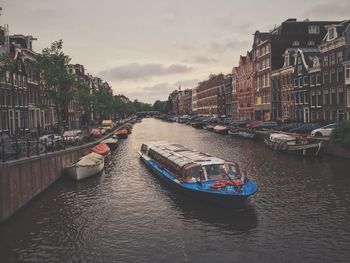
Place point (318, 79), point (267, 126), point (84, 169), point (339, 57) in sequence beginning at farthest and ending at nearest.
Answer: point (267, 126)
point (318, 79)
point (339, 57)
point (84, 169)

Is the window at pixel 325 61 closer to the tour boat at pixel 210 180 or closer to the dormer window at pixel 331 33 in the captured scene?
the dormer window at pixel 331 33

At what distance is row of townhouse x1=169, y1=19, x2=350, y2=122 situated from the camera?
204 feet

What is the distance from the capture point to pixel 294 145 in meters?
46.9

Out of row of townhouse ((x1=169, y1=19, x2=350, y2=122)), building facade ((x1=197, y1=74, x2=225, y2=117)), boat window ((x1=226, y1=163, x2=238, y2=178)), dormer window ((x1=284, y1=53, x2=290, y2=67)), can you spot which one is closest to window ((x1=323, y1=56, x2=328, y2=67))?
row of townhouse ((x1=169, y1=19, x2=350, y2=122))

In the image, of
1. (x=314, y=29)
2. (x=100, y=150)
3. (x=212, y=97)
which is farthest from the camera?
(x=212, y=97)

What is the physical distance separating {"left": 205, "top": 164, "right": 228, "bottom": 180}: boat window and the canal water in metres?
2.08

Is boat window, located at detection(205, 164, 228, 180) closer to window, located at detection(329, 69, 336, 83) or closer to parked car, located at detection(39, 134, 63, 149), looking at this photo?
parked car, located at detection(39, 134, 63, 149)

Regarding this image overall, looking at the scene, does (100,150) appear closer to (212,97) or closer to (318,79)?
(318,79)

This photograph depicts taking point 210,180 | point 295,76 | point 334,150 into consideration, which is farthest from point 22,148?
point 295,76

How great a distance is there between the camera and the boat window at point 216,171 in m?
24.8

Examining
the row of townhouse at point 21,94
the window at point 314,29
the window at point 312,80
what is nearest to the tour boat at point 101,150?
the row of townhouse at point 21,94

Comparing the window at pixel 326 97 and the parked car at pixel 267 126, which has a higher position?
the window at pixel 326 97

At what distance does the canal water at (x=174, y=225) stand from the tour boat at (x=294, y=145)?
11.8m

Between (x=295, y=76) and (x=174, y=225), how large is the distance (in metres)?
64.3
